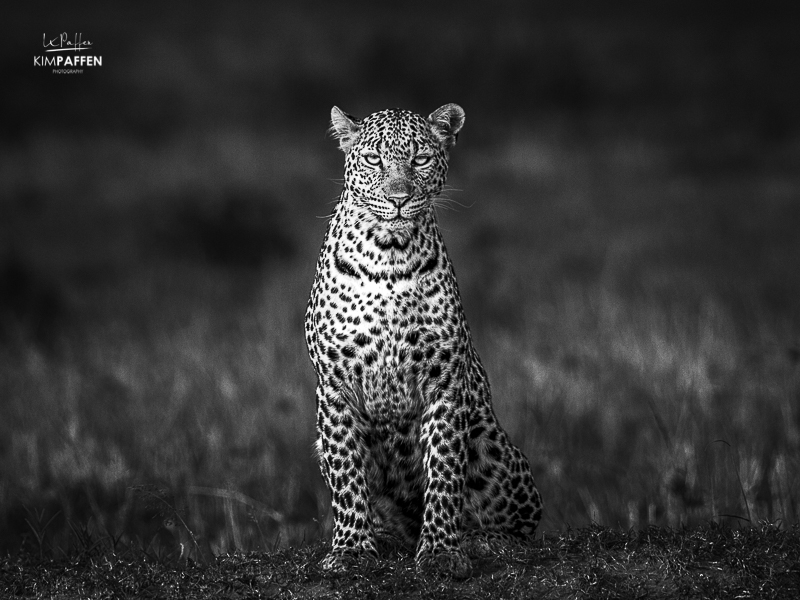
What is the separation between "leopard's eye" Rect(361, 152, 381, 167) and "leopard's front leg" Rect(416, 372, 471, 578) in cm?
139

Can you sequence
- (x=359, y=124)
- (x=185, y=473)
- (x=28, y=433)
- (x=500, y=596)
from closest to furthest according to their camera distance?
(x=500, y=596)
(x=359, y=124)
(x=185, y=473)
(x=28, y=433)

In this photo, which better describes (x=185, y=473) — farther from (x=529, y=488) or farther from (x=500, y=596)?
(x=500, y=596)

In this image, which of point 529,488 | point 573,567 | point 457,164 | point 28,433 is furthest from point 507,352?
point 457,164

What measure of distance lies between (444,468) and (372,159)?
1.90m

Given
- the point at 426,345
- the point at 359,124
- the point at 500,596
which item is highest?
the point at 359,124

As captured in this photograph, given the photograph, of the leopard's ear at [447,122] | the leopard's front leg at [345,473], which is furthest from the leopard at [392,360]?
the leopard's ear at [447,122]

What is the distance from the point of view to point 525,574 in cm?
709

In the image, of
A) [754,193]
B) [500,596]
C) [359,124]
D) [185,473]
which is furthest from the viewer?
[754,193]

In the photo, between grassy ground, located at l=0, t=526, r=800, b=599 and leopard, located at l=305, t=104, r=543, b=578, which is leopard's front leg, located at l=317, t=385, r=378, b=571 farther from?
grassy ground, located at l=0, t=526, r=800, b=599

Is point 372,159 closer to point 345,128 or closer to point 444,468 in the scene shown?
point 345,128

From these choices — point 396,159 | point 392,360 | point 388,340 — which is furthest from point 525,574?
point 396,159

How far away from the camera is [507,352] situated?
15.4 meters

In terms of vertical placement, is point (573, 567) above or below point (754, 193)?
below

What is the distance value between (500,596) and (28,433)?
347 inches
